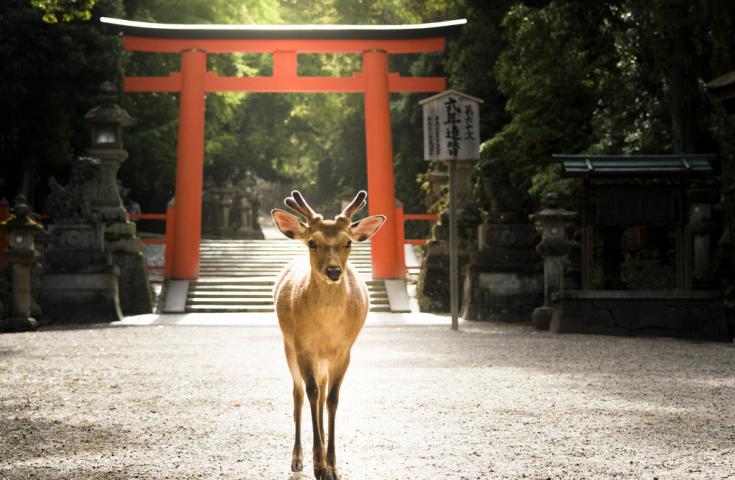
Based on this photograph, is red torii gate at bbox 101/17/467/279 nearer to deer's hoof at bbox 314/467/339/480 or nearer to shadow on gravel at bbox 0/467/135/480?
shadow on gravel at bbox 0/467/135/480

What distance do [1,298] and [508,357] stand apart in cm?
909

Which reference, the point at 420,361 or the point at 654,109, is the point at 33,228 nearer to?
the point at 420,361

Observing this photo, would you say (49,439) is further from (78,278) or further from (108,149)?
(108,149)

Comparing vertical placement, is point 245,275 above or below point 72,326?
above

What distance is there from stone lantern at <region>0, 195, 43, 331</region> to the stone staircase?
179 inches

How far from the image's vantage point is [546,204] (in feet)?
55.2

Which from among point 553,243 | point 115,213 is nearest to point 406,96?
point 115,213

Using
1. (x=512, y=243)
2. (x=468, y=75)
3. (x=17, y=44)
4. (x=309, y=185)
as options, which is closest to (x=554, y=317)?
(x=512, y=243)

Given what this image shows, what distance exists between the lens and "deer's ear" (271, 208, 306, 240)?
5.47 meters

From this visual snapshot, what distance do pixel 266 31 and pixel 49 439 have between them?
56.5 feet

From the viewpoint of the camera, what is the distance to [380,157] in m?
23.8

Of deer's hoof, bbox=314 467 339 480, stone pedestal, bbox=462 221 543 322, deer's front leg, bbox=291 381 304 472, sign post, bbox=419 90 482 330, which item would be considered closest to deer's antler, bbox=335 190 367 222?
deer's front leg, bbox=291 381 304 472

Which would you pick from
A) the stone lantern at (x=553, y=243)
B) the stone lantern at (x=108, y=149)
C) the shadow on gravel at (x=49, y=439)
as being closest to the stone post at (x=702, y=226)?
the stone lantern at (x=553, y=243)

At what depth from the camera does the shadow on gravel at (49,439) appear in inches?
264
